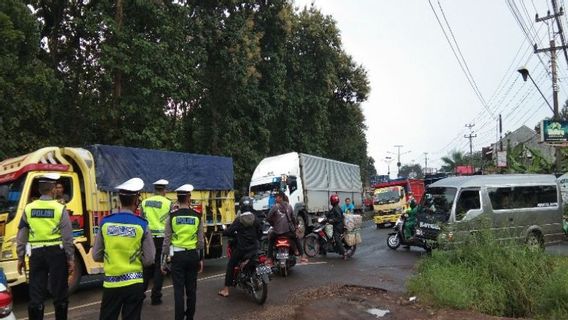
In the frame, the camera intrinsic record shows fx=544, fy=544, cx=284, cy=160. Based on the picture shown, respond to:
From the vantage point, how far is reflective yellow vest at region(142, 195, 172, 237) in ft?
29.1

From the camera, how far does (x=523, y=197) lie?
15336mm

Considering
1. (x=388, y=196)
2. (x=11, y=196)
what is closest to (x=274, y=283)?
(x=11, y=196)

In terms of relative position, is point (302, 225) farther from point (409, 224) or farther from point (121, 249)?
point (121, 249)

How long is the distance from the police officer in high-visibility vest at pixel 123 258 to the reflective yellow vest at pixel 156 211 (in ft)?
12.0

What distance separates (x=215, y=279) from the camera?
11.6m

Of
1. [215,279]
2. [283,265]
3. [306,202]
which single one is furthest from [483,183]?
A: [306,202]

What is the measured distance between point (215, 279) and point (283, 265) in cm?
150

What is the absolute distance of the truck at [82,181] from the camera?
938 cm

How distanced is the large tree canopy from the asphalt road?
22.7 ft

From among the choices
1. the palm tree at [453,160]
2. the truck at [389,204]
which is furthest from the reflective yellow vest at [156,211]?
the palm tree at [453,160]

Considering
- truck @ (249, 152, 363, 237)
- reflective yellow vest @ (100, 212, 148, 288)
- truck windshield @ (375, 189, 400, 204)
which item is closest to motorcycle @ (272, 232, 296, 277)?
reflective yellow vest @ (100, 212, 148, 288)

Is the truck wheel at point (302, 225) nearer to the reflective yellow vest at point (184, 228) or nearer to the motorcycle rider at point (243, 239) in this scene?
the motorcycle rider at point (243, 239)

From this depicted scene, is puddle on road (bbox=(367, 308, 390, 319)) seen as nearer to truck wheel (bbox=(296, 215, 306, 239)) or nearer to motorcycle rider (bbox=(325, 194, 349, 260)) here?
motorcycle rider (bbox=(325, 194, 349, 260))

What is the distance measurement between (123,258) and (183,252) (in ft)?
6.44
